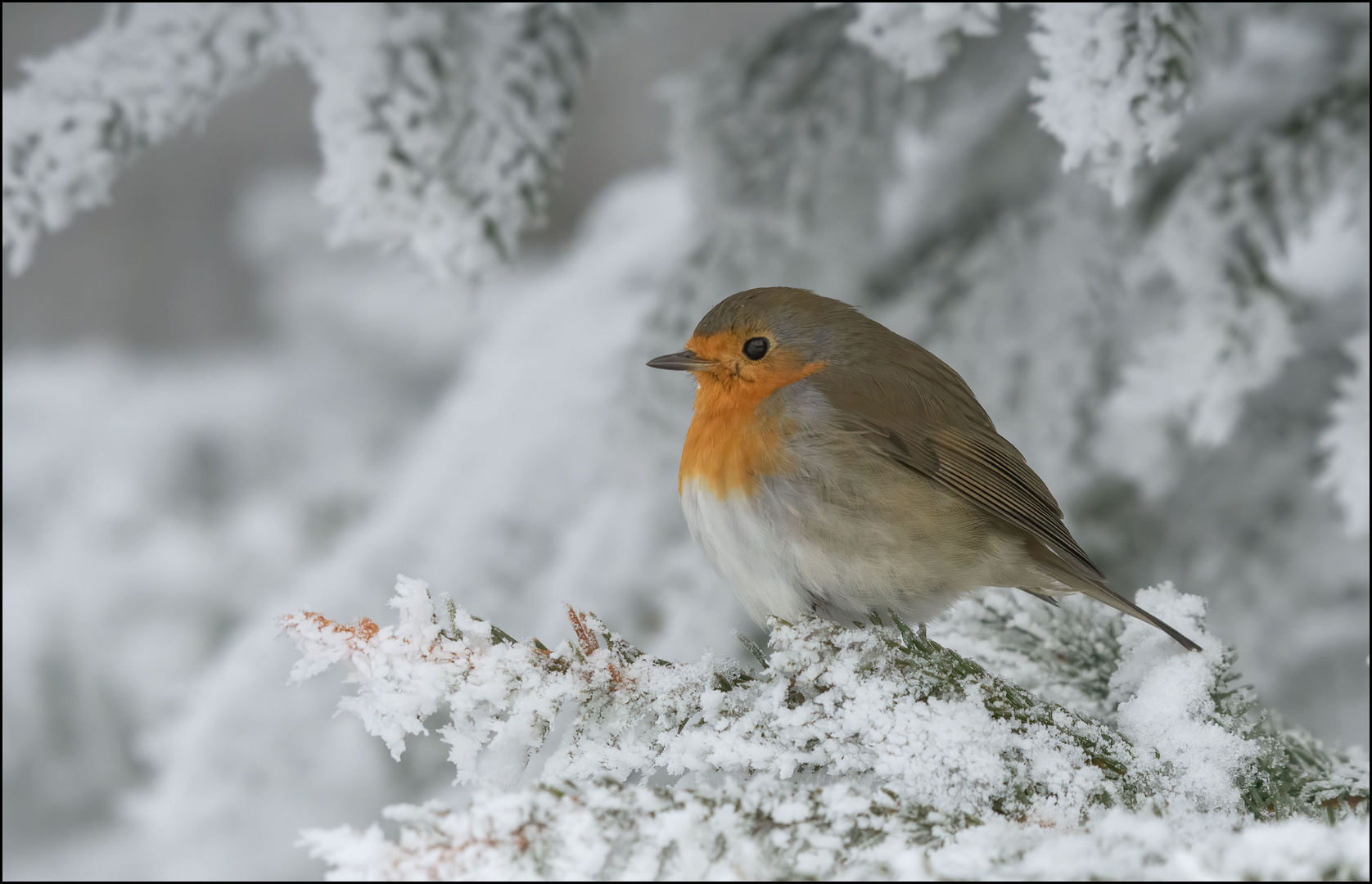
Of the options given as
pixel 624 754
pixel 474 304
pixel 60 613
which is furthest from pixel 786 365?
pixel 60 613

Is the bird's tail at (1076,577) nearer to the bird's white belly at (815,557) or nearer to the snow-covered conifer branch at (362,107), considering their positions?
the bird's white belly at (815,557)

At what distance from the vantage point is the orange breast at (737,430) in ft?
3.48

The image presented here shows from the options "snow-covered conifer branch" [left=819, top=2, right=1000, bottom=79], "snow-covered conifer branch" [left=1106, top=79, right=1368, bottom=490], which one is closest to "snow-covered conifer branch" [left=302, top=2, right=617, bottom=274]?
"snow-covered conifer branch" [left=819, top=2, right=1000, bottom=79]

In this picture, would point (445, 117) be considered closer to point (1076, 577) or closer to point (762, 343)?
point (762, 343)

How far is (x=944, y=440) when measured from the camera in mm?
1136

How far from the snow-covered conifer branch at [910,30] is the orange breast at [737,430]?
342 millimetres

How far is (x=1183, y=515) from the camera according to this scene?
5.58ft

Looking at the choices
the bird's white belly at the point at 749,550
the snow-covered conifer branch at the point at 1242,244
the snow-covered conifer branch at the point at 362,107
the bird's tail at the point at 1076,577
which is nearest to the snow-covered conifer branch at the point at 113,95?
the snow-covered conifer branch at the point at 362,107

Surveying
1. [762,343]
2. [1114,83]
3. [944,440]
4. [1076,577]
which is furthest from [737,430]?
[1114,83]

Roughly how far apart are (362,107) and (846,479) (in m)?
0.70

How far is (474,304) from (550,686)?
0.80 m

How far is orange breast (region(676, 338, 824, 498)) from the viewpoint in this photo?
1.06 meters

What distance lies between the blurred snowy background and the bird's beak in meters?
0.31

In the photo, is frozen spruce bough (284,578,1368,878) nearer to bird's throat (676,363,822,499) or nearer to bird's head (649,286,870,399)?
bird's throat (676,363,822,499)
